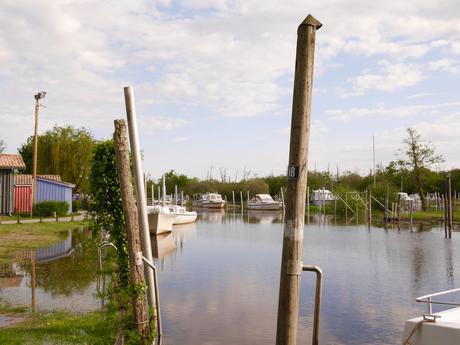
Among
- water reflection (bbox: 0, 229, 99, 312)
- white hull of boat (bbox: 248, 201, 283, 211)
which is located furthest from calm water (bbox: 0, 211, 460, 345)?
white hull of boat (bbox: 248, 201, 283, 211)

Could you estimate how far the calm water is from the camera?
1149 centimetres

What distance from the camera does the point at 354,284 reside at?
1745 cm

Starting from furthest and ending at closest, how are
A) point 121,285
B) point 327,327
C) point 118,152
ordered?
point 327,327
point 121,285
point 118,152

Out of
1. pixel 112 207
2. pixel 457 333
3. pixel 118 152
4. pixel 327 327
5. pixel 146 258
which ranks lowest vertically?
pixel 327 327

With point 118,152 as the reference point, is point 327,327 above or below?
below

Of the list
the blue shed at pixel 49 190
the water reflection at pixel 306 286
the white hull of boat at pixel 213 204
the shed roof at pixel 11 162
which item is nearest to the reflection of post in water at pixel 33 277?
the water reflection at pixel 306 286

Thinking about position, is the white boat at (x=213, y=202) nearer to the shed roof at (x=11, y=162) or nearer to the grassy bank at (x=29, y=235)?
the shed roof at (x=11, y=162)

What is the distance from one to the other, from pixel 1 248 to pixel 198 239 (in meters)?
13.8

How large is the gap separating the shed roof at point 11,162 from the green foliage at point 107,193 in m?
31.9

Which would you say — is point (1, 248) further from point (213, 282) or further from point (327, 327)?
point (327, 327)

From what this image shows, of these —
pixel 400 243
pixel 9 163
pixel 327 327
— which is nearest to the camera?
pixel 327 327

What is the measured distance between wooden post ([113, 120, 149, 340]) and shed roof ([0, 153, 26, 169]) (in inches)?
1302

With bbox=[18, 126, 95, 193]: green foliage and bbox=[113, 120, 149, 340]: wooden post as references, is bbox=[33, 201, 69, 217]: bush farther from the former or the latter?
bbox=[113, 120, 149, 340]: wooden post

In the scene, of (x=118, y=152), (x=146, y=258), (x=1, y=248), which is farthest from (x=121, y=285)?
(x=1, y=248)
